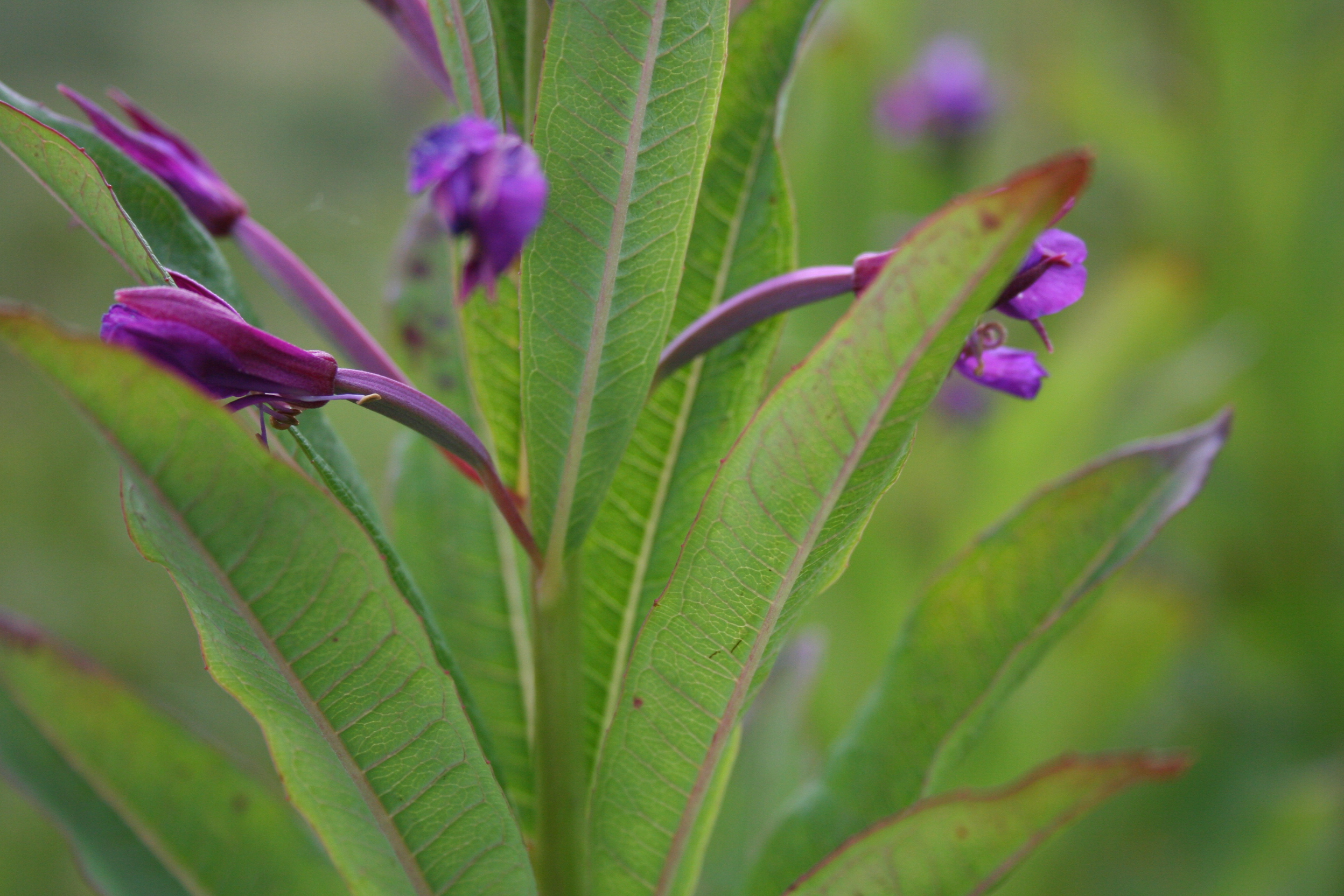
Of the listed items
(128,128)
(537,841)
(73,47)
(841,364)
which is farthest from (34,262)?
(841,364)

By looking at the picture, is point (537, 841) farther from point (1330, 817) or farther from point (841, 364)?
point (1330, 817)

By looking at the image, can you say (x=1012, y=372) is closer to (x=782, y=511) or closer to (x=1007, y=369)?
(x=1007, y=369)

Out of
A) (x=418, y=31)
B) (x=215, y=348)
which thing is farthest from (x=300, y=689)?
(x=418, y=31)

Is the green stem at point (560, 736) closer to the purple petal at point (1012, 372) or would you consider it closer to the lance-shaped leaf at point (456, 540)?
the lance-shaped leaf at point (456, 540)

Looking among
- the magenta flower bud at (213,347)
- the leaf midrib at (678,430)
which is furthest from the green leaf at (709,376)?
the magenta flower bud at (213,347)

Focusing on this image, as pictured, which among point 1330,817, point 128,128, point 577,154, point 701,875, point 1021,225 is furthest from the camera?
point 1330,817

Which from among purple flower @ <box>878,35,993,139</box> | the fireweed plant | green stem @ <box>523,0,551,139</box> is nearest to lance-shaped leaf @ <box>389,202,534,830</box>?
the fireweed plant
